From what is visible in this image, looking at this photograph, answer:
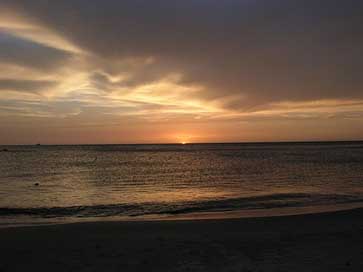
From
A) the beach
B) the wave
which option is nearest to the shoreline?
the wave

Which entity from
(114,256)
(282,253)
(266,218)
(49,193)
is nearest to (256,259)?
(282,253)

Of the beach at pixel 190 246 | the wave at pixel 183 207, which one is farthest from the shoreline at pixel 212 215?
the beach at pixel 190 246

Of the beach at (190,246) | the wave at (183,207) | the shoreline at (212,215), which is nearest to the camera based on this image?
the beach at (190,246)

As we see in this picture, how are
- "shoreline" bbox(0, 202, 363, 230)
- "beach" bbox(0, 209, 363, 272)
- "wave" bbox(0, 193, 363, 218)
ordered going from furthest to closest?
"wave" bbox(0, 193, 363, 218)
"shoreline" bbox(0, 202, 363, 230)
"beach" bbox(0, 209, 363, 272)

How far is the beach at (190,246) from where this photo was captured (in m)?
9.23

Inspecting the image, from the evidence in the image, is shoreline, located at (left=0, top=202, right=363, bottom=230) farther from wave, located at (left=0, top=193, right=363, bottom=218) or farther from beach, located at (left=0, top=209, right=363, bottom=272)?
beach, located at (left=0, top=209, right=363, bottom=272)

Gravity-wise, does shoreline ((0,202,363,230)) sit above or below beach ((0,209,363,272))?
below

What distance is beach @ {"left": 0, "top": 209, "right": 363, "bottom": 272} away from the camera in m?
9.23

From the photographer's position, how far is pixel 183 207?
2136 cm

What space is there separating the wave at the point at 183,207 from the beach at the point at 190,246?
4.56 meters

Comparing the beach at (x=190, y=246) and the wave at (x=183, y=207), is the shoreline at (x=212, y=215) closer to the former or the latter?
the wave at (x=183, y=207)

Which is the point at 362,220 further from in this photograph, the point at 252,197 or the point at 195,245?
the point at 252,197

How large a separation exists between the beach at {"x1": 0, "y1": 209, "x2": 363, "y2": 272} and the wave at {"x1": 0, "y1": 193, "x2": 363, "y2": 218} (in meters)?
4.56

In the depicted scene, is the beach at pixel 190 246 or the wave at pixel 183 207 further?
the wave at pixel 183 207
